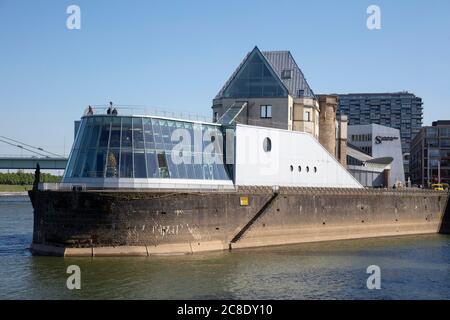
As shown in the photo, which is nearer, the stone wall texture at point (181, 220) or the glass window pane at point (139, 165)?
the stone wall texture at point (181, 220)

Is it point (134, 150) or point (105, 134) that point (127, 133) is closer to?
point (134, 150)

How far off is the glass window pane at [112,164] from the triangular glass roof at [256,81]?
24926 millimetres

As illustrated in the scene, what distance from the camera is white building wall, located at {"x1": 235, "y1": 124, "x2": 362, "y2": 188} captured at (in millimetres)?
59281

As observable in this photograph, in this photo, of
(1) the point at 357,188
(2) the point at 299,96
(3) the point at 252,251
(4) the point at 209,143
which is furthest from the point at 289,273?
(2) the point at 299,96

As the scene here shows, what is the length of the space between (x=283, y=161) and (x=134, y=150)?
60.5ft

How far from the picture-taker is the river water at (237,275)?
116ft

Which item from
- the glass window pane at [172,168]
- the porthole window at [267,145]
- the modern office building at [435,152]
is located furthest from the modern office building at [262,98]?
the modern office building at [435,152]

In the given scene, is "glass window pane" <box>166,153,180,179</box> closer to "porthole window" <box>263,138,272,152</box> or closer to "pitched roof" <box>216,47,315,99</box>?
"porthole window" <box>263,138,272,152</box>

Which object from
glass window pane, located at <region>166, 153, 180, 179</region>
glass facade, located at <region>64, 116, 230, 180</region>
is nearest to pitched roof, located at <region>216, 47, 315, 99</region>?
glass facade, located at <region>64, 116, 230, 180</region>

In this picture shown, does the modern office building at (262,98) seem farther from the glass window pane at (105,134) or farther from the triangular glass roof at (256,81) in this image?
the glass window pane at (105,134)

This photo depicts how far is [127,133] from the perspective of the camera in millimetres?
51562

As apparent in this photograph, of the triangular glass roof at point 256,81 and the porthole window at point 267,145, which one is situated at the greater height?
the triangular glass roof at point 256,81

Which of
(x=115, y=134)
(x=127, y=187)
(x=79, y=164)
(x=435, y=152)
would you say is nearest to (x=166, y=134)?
(x=115, y=134)

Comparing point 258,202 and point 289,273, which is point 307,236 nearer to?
point 258,202
